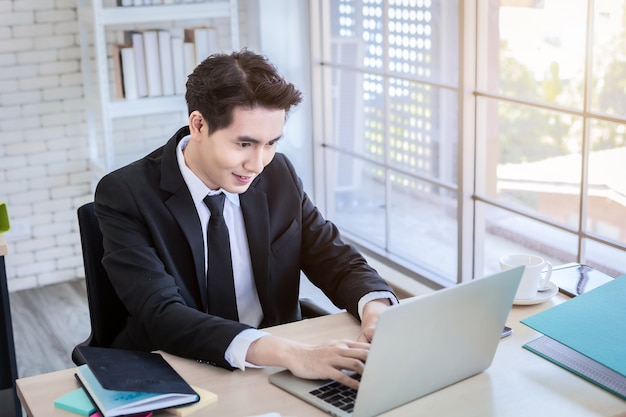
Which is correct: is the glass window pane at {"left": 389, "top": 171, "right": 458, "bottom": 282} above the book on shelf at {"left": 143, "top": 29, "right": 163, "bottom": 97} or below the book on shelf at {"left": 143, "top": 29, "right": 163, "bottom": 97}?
below

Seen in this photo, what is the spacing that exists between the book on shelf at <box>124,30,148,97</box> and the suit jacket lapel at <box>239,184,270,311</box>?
6.53ft

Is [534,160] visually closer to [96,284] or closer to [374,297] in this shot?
[374,297]

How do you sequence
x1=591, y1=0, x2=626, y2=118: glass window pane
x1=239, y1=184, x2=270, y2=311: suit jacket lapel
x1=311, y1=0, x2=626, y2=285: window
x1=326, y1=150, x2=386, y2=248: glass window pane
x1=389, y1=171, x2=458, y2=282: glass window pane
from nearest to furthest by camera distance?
x1=239, y1=184, x2=270, y2=311: suit jacket lapel → x1=591, y1=0, x2=626, y2=118: glass window pane → x1=311, y1=0, x2=626, y2=285: window → x1=389, y1=171, x2=458, y2=282: glass window pane → x1=326, y1=150, x2=386, y2=248: glass window pane

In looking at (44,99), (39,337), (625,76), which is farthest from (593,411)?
(44,99)

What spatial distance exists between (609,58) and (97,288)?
175 cm

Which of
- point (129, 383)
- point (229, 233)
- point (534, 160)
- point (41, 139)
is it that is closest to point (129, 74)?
point (41, 139)

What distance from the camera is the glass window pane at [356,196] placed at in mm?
4414

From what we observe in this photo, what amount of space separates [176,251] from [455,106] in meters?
2.12

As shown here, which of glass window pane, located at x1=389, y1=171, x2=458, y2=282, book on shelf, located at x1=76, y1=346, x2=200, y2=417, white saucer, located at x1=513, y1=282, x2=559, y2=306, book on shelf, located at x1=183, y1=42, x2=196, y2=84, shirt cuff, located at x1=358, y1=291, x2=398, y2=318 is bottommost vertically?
glass window pane, located at x1=389, y1=171, x2=458, y2=282

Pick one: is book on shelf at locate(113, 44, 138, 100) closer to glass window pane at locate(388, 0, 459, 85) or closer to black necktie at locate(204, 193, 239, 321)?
glass window pane at locate(388, 0, 459, 85)

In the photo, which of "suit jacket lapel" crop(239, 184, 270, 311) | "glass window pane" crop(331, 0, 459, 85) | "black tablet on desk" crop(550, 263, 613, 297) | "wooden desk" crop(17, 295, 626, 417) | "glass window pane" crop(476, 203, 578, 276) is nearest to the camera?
"wooden desk" crop(17, 295, 626, 417)

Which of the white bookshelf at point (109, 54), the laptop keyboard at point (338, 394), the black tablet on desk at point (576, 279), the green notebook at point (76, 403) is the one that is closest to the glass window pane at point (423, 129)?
the white bookshelf at point (109, 54)

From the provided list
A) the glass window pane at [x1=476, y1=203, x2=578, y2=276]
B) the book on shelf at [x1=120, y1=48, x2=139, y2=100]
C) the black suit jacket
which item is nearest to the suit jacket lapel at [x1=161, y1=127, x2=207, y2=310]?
the black suit jacket

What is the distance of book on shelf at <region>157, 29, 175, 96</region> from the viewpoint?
13.4 feet
